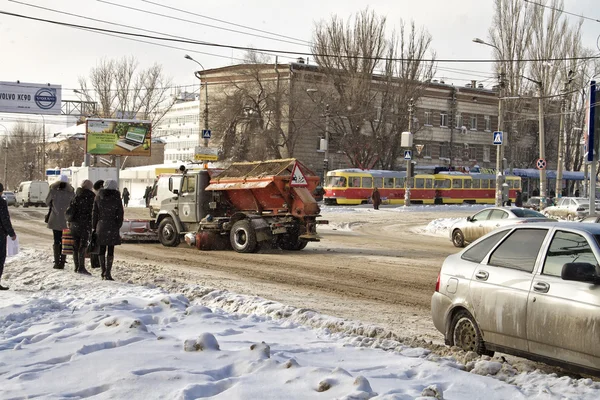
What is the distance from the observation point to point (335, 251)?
20500mm

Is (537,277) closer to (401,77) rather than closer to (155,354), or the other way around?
(155,354)

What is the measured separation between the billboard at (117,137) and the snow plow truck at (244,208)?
3016 centimetres

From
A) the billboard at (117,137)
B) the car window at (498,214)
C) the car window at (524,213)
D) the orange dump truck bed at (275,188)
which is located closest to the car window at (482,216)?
the car window at (498,214)

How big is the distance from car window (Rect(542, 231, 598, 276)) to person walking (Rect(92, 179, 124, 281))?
8150 mm

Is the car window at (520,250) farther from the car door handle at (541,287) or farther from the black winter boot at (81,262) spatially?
the black winter boot at (81,262)

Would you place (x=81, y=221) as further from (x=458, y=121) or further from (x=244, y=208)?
(x=458, y=121)

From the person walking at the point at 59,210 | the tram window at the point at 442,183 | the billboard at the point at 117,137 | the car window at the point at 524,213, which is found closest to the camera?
the person walking at the point at 59,210

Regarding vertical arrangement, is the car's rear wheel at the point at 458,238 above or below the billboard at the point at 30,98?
below

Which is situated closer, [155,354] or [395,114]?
[155,354]

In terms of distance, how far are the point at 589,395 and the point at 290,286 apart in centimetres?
784

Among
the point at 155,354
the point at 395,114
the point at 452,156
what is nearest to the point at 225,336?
the point at 155,354

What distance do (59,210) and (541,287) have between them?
34.1 feet

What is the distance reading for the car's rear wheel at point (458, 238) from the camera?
2408 centimetres

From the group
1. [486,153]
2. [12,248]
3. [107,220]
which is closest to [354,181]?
[486,153]
